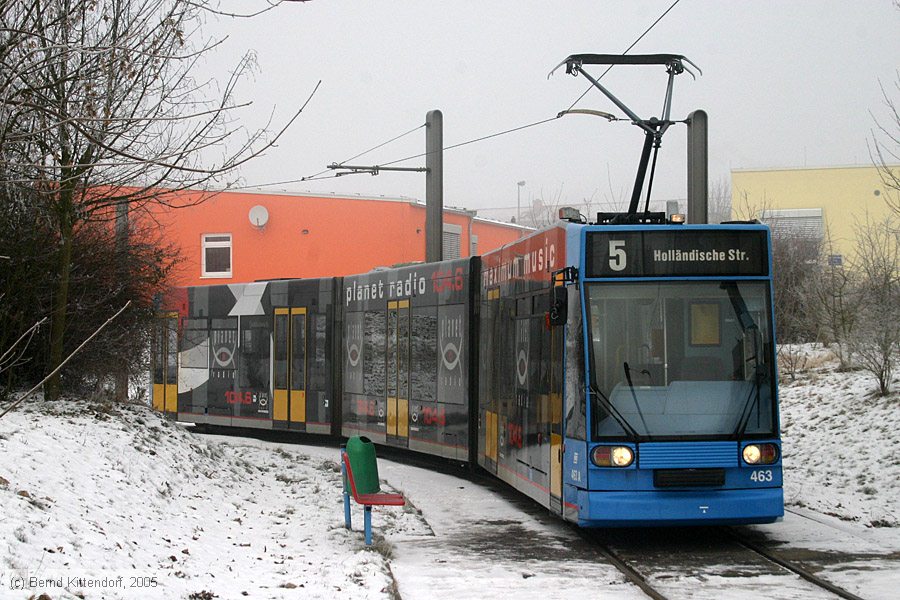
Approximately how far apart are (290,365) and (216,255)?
24.1 meters

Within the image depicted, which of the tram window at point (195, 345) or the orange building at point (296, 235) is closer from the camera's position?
the tram window at point (195, 345)

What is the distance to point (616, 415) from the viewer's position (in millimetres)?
10156

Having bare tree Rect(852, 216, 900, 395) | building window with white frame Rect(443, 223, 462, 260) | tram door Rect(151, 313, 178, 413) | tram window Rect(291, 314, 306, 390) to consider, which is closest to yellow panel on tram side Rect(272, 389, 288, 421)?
tram window Rect(291, 314, 306, 390)

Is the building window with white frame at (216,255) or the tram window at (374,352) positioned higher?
the building window with white frame at (216,255)

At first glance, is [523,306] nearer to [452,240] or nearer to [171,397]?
[171,397]

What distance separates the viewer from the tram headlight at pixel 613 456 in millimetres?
10039

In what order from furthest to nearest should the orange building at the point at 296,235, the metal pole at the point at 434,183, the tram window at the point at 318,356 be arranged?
the orange building at the point at 296,235 → the metal pole at the point at 434,183 → the tram window at the point at 318,356

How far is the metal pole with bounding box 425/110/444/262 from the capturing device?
2333cm

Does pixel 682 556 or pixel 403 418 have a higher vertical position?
pixel 403 418

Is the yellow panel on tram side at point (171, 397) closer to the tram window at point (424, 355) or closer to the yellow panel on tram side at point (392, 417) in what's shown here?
the yellow panel on tram side at point (392, 417)

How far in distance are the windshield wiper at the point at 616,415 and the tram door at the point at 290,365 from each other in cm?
1216

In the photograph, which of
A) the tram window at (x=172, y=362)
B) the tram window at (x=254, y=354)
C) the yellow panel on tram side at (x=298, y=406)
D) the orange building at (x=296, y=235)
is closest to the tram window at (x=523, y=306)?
the yellow panel on tram side at (x=298, y=406)

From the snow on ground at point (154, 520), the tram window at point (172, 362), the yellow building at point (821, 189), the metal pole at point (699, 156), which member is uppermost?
the yellow building at point (821, 189)

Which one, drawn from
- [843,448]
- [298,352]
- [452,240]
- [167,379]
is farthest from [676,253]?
[452,240]
